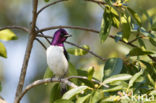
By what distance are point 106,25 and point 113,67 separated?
1.04 ft

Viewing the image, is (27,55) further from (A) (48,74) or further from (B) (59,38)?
(B) (59,38)

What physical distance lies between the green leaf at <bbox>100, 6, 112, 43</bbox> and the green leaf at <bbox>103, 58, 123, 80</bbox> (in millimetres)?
196

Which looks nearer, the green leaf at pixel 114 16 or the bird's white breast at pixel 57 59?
the green leaf at pixel 114 16

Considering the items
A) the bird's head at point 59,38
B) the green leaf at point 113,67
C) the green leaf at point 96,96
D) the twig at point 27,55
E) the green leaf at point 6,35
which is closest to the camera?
the green leaf at point 96,96

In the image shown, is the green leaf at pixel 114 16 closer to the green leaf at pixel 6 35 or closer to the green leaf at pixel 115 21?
the green leaf at pixel 115 21

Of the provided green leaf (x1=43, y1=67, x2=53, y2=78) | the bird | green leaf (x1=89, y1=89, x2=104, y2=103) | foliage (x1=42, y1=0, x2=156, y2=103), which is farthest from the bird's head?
green leaf (x1=89, y1=89, x2=104, y2=103)

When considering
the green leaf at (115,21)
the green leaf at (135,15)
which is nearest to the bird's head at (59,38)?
the green leaf at (115,21)

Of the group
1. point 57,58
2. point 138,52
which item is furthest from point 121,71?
point 57,58

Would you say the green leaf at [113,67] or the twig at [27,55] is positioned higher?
the twig at [27,55]

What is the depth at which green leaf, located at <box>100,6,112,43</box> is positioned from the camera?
2826 mm

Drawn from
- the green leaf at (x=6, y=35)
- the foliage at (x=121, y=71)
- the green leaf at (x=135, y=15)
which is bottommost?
the foliage at (x=121, y=71)

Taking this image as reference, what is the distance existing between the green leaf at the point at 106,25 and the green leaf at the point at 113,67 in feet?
0.64

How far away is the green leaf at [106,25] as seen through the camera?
283cm

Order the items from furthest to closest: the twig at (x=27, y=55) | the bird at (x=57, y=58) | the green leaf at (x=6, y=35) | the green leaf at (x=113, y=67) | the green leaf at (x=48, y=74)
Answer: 1. the bird at (x=57, y=58)
2. the green leaf at (x=48, y=74)
3. the green leaf at (x=6, y=35)
4. the twig at (x=27, y=55)
5. the green leaf at (x=113, y=67)
